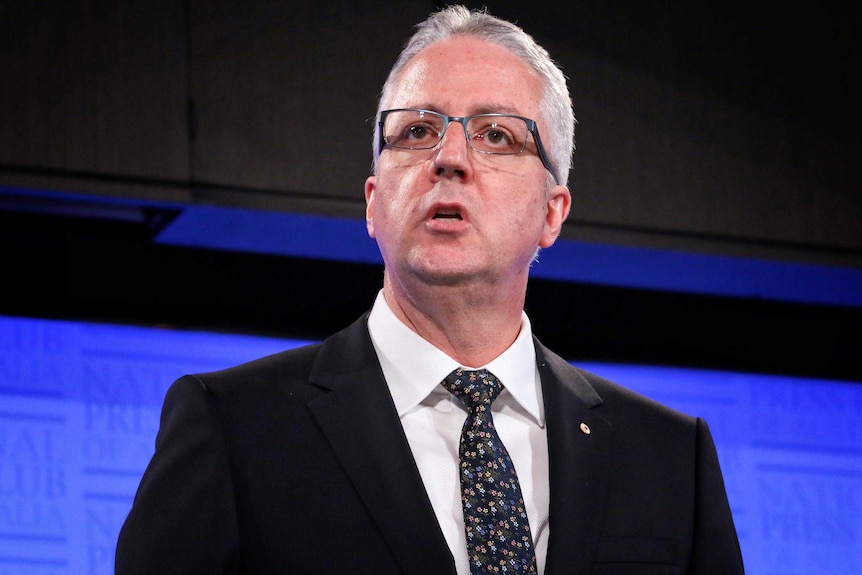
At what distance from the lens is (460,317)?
1647mm

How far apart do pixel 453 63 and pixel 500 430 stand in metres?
0.55

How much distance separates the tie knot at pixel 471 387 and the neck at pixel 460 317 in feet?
0.19

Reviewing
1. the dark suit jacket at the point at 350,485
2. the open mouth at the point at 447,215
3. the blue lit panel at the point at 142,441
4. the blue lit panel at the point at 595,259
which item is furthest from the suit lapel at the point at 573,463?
the blue lit panel at the point at 142,441

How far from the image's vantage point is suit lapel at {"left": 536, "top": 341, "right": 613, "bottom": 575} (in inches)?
58.8

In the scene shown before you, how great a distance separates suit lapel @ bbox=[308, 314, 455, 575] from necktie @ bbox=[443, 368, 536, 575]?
6 centimetres

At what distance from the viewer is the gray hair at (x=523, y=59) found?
1.78m

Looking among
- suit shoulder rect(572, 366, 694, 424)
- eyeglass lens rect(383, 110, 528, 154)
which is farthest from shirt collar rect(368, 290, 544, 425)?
eyeglass lens rect(383, 110, 528, 154)

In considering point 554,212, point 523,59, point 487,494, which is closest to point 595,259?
point 554,212

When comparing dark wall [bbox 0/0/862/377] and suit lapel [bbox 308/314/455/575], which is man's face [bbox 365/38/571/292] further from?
dark wall [bbox 0/0/862/377]

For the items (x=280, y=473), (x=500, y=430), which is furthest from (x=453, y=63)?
(x=280, y=473)

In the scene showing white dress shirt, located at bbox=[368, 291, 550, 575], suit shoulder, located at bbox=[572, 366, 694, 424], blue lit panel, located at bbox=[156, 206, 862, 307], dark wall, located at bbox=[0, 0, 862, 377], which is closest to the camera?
white dress shirt, located at bbox=[368, 291, 550, 575]

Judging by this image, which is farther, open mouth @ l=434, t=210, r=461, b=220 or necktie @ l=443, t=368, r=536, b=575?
open mouth @ l=434, t=210, r=461, b=220

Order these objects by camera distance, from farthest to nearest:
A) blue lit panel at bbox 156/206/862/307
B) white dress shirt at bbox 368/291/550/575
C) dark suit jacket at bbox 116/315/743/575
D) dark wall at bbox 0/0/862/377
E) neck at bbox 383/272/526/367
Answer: blue lit panel at bbox 156/206/862/307
dark wall at bbox 0/0/862/377
neck at bbox 383/272/526/367
white dress shirt at bbox 368/291/550/575
dark suit jacket at bbox 116/315/743/575

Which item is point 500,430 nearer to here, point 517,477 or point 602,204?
point 517,477
